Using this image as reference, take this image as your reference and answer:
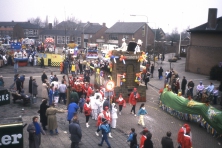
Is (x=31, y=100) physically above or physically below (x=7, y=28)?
below

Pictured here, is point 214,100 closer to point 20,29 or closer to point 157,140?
point 157,140

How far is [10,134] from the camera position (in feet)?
20.6

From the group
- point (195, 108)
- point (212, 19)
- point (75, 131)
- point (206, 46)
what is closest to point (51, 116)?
point (75, 131)

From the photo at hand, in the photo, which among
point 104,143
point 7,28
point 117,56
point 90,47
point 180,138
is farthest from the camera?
point 7,28

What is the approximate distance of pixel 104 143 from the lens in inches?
415

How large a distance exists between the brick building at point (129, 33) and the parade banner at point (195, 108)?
133ft

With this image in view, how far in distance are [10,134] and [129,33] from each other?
51600mm

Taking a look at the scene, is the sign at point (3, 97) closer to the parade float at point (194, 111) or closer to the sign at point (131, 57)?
the parade float at point (194, 111)

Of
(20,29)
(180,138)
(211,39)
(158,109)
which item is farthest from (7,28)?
(180,138)

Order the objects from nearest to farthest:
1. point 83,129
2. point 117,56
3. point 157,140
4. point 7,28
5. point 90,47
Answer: point 157,140 → point 83,129 → point 117,56 → point 90,47 → point 7,28

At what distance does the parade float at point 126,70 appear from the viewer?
17688 millimetres

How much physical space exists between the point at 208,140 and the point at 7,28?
302 ft

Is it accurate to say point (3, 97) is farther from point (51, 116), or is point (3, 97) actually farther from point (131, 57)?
point (131, 57)

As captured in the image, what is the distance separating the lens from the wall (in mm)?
29692
